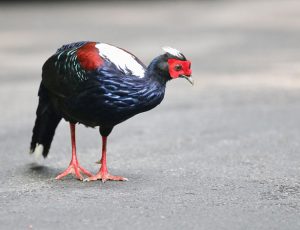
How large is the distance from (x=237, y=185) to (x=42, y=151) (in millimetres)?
1694

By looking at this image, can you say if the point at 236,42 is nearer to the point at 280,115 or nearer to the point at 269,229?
the point at 280,115

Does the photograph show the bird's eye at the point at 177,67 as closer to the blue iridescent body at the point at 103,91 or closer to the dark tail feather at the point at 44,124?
the blue iridescent body at the point at 103,91

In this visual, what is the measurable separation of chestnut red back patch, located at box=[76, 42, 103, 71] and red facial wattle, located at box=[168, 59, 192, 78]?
0.51 metres

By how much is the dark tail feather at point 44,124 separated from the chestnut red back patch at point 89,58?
0.61 metres

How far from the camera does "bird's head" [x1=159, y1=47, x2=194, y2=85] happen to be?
601 cm

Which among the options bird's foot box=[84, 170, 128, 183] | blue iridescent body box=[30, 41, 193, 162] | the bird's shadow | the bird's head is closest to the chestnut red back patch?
blue iridescent body box=[30, 41, 193, 162]

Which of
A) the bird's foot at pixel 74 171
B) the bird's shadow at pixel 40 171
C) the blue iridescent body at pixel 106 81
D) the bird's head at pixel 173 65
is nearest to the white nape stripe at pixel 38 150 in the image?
the bird's shadow at pixel 40 171

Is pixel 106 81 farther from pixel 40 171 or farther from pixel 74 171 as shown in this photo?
pixel 40 171

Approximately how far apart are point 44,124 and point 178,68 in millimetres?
1356

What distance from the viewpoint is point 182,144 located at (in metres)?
7.89

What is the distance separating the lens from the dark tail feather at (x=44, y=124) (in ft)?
21.7

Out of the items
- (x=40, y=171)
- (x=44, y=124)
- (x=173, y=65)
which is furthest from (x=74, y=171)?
(x=173, y=65)

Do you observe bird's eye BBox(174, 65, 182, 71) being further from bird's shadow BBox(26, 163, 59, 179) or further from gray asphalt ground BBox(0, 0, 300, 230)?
bird's shadow BBox(26, 163, 59, 179)

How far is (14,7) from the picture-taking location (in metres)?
20.6
